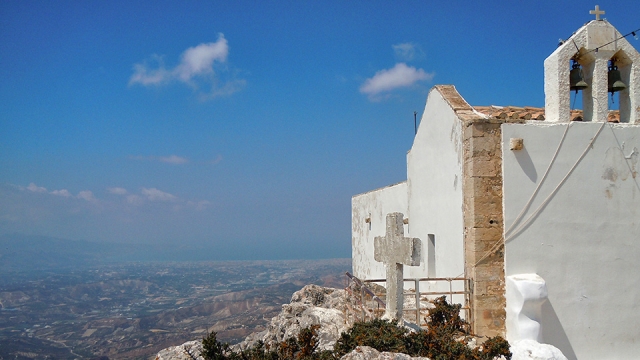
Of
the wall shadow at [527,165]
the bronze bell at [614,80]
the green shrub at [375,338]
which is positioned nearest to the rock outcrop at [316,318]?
the green shrub at [375,338]

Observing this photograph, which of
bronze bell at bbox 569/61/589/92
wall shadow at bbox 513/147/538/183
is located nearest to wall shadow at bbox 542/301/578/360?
wall shadow at bbox 513/147/538/183

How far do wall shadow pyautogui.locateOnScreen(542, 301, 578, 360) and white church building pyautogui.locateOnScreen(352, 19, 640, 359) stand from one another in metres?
0.02

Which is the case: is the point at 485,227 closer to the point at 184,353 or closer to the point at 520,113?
the point at 520,113

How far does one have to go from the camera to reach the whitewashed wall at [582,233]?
30.6ft

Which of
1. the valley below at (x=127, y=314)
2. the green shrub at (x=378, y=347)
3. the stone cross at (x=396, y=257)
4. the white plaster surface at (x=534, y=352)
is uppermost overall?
the stone cross at (x=396, y=257)

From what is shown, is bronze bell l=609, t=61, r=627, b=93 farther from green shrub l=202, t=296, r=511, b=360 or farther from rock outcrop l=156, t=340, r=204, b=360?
rock outcrop l=156, t=340, r=204, b=360

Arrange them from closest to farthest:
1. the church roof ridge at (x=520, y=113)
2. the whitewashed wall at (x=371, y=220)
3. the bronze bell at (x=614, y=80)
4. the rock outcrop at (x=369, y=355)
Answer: the rock outcrop at (x=369, y=355)
the church roof ridge at (x=520, y=113)
the bronze bell at (x=614, y=80)
the whitewashed wall at (x=371, y=220)

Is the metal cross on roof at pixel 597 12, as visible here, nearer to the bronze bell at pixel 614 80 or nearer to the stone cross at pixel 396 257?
the bronze bell at pixel 614 80

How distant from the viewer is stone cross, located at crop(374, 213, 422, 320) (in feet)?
28.2

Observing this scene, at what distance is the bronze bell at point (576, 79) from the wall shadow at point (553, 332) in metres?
4.20

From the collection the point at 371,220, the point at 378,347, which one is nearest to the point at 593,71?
the point at 378,347

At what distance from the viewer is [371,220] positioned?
18594 mm

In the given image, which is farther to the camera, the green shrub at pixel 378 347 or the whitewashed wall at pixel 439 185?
the whitewashed wall at pixel 439 185

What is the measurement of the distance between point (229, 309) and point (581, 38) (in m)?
54.1
